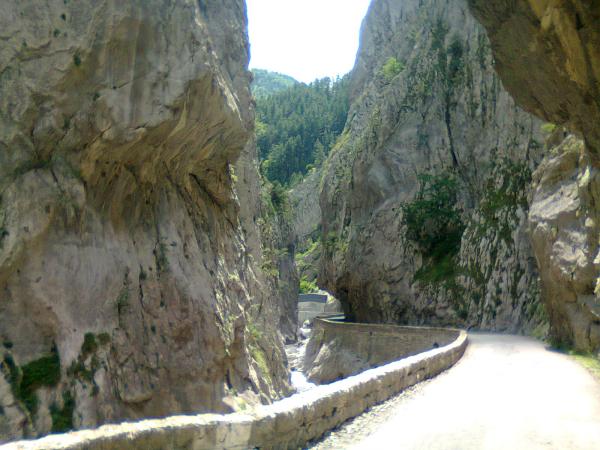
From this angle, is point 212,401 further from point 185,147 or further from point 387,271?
point 387,271

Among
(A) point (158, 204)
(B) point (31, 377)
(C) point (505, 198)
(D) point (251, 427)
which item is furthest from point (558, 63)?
(C) point (505, 198)

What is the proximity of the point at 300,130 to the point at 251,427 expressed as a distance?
121855mm

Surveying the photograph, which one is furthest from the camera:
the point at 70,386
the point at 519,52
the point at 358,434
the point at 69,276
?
the point at 69,276

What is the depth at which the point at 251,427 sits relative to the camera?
6.94 meters

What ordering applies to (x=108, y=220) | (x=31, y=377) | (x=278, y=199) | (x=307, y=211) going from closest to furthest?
(x=31, y=377) → (x=108, y=220) → (x=278, y=199) → (x=307, y=211)

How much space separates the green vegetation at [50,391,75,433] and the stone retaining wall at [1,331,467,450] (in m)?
7.25

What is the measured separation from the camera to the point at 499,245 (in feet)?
125

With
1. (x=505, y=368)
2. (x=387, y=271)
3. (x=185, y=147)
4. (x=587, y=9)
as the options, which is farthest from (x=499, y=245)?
(x=587, y=9)

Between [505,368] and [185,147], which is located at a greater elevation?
[185,147]

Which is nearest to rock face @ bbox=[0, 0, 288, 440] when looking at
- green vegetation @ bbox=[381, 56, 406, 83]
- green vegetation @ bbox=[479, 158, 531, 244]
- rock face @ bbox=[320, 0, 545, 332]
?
rock face @ bbox=[320, 0, 545, 332]

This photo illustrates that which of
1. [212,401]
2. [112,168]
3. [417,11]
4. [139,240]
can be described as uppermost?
[417,11]

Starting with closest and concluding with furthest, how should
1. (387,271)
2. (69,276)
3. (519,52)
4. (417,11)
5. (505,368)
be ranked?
1. (519,52)
2. (69,276)
3. (505,368)
4. (387,271)
5. (417,11)

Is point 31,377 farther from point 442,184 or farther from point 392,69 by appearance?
point 392,69

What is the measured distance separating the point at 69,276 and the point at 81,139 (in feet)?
12.2
